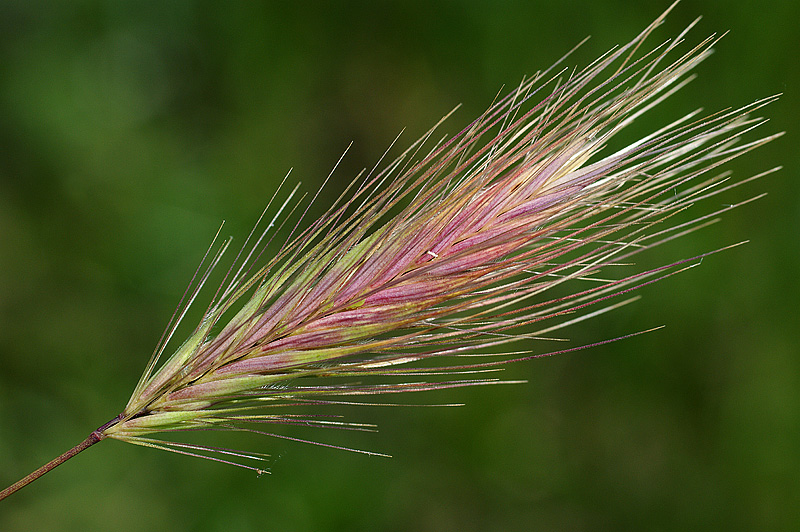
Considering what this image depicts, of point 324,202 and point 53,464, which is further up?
point 324,202

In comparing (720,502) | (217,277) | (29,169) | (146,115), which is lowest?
(720,502)

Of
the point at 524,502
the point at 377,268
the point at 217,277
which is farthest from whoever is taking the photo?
the point at 524,502

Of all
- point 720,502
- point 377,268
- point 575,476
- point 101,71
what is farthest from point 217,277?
point 720,502

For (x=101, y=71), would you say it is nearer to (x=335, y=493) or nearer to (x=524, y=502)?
(x=335, y=493)

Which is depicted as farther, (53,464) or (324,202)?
(324,202)

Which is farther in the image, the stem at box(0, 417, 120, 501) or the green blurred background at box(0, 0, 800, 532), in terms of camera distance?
the green blurred background at box(0, 0, 800, 532)

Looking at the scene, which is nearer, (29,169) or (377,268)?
(377,268)

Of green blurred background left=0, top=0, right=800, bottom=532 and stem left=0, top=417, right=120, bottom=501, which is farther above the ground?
green blurred background left=0, top=0, right=800, bottom=532

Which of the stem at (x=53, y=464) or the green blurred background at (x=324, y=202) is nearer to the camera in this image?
the stem at (x=53, y=464)
